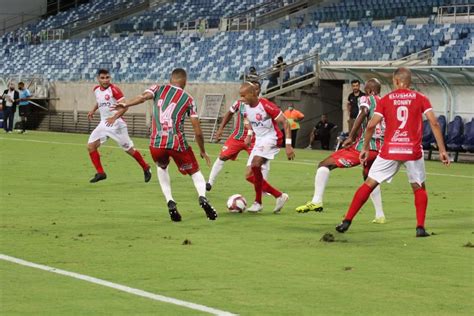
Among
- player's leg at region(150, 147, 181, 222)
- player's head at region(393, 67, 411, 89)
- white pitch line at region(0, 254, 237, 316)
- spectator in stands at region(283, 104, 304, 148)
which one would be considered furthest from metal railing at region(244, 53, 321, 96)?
white pitch line at region(0, 254, 237, 316)

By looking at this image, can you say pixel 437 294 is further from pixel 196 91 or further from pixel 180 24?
pixel 180 24

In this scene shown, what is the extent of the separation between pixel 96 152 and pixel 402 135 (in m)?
9.98

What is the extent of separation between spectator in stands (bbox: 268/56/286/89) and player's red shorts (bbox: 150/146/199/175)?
24.9 meters

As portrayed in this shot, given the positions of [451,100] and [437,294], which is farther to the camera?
[451,100]

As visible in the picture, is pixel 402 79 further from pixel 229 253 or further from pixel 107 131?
pixel 107 131

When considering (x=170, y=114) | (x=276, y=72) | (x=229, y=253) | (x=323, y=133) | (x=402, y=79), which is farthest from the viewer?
(x=276, y=72)

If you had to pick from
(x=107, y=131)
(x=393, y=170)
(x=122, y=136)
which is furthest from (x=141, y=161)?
(x=393, y=170)

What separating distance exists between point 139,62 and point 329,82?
1397 cm

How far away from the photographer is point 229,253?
39.4ft

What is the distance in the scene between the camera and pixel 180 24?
5594 centimetres

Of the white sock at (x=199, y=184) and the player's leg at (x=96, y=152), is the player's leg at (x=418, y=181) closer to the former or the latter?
the white sock at (x=199, y=184)

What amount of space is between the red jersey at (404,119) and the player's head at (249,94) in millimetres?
2968

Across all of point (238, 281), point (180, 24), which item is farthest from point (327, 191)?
point (180, 24)

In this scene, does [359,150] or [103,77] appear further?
[103,77]
